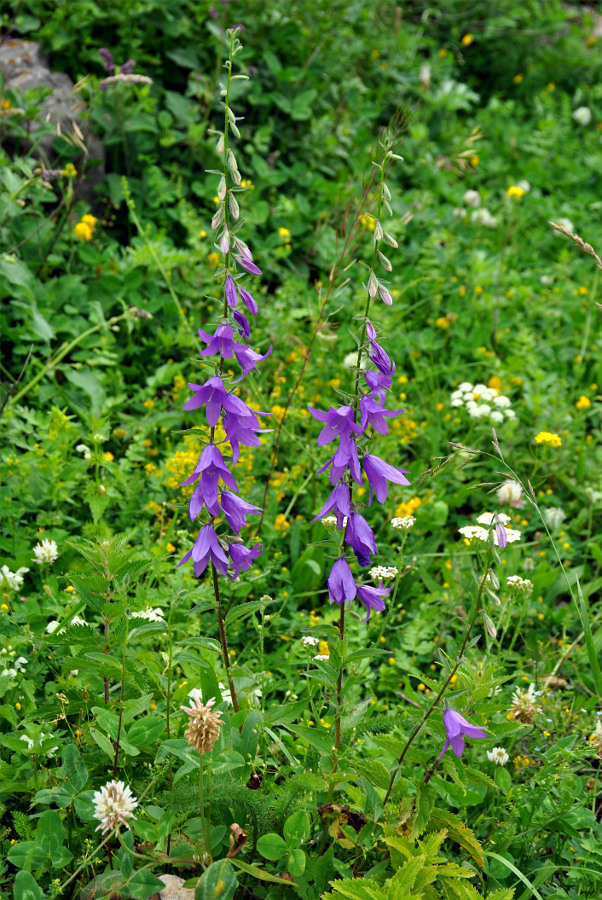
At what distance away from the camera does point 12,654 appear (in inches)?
84.7

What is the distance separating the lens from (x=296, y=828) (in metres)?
1.72

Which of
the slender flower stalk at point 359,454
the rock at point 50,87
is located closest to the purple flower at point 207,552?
the slender flower stalk at point 359,454

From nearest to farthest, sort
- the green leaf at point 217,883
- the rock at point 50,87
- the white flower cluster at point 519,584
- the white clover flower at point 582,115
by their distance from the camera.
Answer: the green leaf at point 217,883
the white flower cluster at point 519,584
the rock at point 50,87
the white clover flower at point 582,115

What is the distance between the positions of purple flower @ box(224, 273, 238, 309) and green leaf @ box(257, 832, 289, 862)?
116cm

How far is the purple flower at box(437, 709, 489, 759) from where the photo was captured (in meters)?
1.69

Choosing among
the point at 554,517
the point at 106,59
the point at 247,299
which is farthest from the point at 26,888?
the point at 106,59

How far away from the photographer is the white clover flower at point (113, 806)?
1.61 m

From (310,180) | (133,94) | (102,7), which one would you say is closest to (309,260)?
(310,180)

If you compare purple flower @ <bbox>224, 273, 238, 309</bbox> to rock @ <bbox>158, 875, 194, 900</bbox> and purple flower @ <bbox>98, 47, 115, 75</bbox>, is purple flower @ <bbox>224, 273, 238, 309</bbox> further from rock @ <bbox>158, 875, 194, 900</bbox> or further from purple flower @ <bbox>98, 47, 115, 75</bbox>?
purple flower @ <bbox>98, 47, 115, 75</bbox>

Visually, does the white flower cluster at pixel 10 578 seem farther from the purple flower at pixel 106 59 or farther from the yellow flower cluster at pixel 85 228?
the purple flower at pixel 106 59

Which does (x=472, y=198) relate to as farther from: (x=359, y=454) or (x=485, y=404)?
(x=359, y=454)

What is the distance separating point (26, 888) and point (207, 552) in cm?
81

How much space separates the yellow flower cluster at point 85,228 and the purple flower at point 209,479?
7.76 feet

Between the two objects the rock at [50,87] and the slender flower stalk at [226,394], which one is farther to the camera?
the rock at [50,87]
